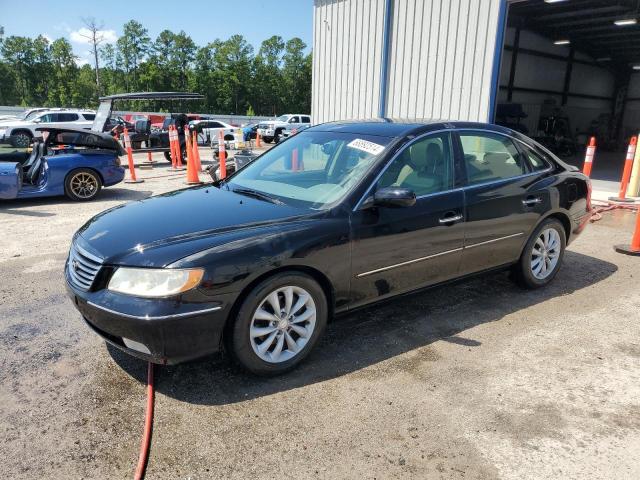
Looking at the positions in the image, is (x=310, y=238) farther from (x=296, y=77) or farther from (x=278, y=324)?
(x=296, y=77)

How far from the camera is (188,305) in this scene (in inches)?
102

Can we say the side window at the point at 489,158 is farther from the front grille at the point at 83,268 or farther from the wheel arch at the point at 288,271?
the front grille at the point at 83,268

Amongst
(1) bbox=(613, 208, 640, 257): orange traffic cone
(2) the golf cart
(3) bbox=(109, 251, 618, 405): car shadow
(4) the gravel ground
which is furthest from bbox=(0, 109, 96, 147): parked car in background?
(1) bbox=(613, 208, 640, 257): orange traffic cone

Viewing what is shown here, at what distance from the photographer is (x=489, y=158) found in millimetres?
4156

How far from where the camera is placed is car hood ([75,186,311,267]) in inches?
106

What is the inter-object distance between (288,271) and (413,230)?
106cm

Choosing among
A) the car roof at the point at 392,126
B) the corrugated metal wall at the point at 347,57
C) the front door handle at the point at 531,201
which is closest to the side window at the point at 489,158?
the car roof at the point at 392,126

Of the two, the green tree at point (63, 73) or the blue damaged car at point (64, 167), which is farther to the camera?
the green tree at point (63, 73)

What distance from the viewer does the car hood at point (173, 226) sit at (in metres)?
2.70

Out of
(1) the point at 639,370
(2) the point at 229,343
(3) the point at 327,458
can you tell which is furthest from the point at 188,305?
(1) the point at 639,370

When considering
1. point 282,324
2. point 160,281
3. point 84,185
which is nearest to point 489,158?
point 282,324

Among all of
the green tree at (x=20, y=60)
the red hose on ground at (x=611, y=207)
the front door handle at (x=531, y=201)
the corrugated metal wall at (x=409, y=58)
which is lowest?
the red hose on ground at (x=611, y=207)

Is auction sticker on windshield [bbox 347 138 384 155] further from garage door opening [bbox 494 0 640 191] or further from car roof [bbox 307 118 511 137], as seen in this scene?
garage door opening [bbox 494 0 640 191]

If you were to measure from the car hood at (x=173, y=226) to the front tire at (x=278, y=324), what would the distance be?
14.7 inches
